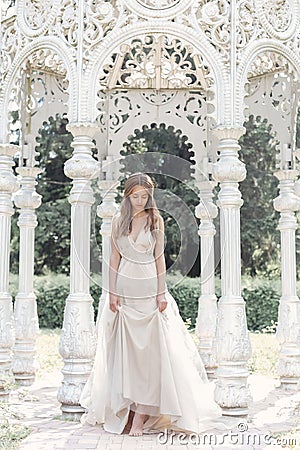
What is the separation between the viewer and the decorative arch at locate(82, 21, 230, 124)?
573 centimetres

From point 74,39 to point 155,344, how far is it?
2939 mm

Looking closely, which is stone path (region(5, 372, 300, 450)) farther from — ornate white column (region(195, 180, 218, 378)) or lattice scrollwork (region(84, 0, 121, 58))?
lattice scrollwork (region(84, 0, 121, 58))

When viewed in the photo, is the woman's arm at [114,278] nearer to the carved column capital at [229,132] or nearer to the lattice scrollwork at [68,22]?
the carved column capital at [229,132]

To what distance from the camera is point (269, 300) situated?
52.5 feet

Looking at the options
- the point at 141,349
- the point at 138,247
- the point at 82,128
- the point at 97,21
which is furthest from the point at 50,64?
the point at 141,349

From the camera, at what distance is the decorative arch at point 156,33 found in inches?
226

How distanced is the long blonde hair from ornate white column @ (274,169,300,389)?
2622 millimetres

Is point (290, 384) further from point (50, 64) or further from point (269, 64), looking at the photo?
point (50, 64)

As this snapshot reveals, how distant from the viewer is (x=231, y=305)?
560cm

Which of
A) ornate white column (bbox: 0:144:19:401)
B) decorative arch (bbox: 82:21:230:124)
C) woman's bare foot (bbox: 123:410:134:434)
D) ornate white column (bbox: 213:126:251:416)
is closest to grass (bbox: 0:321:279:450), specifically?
ornate white column (bbox: 0:144:19:401)

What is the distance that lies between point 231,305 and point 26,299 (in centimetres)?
306

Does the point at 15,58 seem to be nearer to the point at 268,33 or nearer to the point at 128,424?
the point at 268,33

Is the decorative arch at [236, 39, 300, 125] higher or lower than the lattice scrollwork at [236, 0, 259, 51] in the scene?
lower

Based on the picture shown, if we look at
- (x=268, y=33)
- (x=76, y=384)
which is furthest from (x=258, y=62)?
(x=76, y=384)
